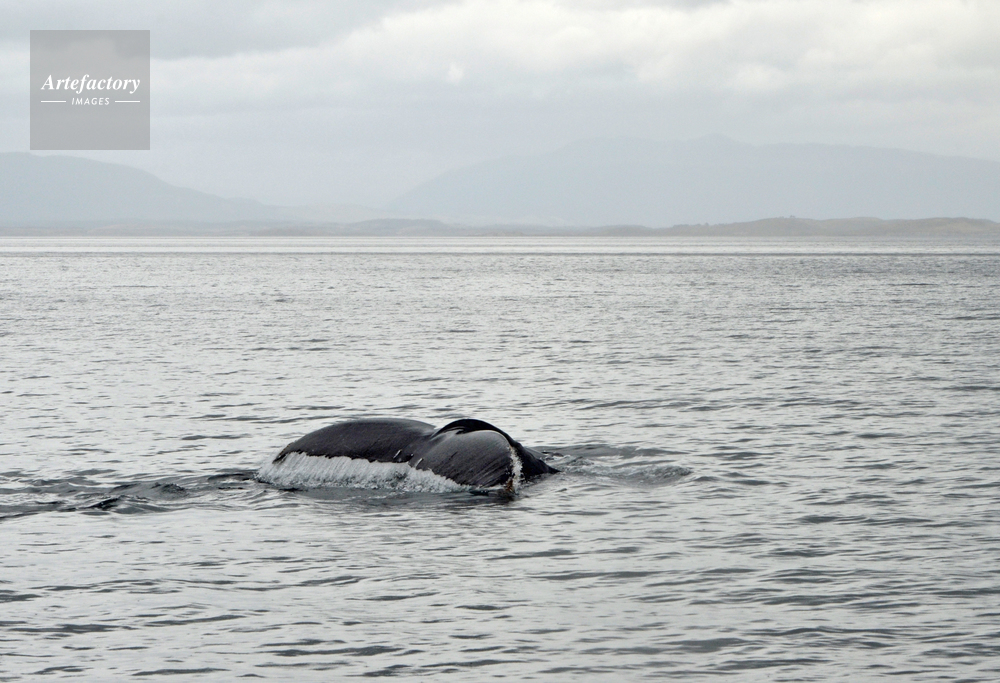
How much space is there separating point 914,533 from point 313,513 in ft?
23.9

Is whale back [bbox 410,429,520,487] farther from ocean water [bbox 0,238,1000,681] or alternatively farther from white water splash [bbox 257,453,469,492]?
ocean water [bbox 0,238,1000,681]

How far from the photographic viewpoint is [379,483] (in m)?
17.1

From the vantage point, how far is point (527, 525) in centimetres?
1499

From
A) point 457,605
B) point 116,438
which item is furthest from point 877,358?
point 457,605

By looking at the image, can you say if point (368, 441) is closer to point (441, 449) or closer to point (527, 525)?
point (441, 449)

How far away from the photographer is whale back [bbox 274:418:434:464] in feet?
56.6

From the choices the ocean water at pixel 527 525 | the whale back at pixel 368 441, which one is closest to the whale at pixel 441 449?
the whale back at pixel 368 441

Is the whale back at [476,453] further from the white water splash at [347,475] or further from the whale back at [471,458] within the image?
the white water splash at [347,475]

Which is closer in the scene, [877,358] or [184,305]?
[877,358]

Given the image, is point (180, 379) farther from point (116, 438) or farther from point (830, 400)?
point (830, 400)

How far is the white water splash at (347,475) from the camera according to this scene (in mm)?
16828

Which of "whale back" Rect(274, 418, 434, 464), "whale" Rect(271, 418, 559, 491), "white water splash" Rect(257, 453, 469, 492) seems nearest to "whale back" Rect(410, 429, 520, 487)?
"whale" Rect(271, 418, 559, 491)

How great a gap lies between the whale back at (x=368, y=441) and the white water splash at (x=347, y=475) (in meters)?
0.09

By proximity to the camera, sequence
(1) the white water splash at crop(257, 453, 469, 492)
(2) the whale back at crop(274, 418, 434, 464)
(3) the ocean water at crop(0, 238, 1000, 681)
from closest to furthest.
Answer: (3) the ocean water at crop(0, 238, 1000, 681), (1) the white water splash at crop(257, 453, 469, 492), (2) the whale back at crop(274, 418, 434, 464)
